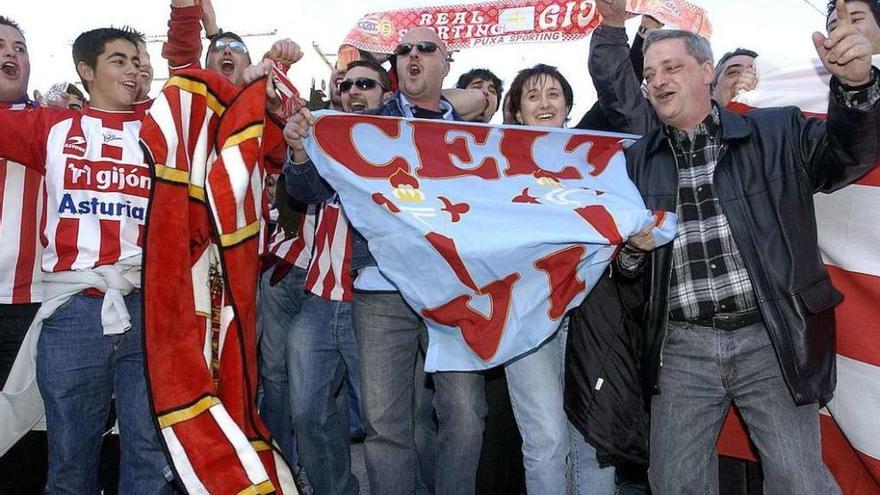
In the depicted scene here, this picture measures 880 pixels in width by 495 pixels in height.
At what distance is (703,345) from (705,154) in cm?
70

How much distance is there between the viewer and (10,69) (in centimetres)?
338

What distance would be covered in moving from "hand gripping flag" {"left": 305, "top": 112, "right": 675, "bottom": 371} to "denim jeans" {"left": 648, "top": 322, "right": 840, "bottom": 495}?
0.42 metres

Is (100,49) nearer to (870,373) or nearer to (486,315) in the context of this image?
(486,315)

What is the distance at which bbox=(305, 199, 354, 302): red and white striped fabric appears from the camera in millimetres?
3498

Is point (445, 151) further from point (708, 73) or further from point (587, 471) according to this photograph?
point (587, 471)

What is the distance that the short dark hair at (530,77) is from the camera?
11.3 feet

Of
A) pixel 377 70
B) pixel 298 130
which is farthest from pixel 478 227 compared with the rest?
pixel 377 70

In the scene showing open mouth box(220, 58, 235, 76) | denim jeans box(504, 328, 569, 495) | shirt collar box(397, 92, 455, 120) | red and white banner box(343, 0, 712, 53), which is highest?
red and white banner box(343, 0, 712, 53)

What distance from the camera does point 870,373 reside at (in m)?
2.80

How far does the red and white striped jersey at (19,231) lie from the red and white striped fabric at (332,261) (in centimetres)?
123

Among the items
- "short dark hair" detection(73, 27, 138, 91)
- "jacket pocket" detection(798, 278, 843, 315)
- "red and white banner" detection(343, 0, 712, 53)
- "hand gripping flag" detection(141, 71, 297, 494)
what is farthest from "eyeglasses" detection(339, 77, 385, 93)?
"red and white banner" detection(343, 0, 712, 53)

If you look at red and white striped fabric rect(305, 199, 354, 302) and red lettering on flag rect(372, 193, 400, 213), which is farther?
red and white striped fabric rect(305, 199, 354, 302)

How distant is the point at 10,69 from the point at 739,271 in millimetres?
3296

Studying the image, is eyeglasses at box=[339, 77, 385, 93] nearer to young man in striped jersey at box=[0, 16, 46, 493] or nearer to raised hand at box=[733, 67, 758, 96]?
young man in striped jersey at box=[0, 16, 46, 493]
